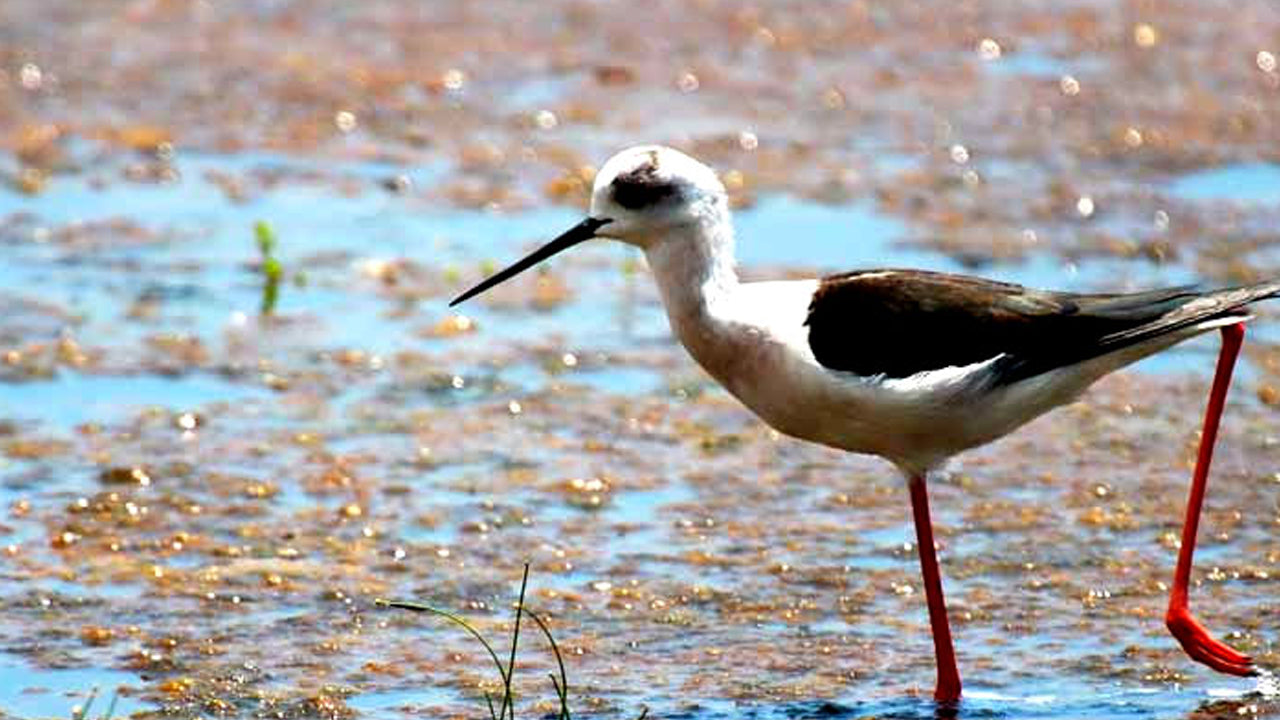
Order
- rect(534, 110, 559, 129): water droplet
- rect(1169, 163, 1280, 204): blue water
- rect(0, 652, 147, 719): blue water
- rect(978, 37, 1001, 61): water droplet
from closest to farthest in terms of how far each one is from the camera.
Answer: rect(0, 652, 147, 719): blue water, rect(1169, 163, 1280, 204): blue water, rect(534, 110, 559, 129): water droplet, rect(978, 37, 1001, 61): water droplet

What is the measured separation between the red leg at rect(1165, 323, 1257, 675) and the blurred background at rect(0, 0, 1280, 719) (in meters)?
0.07

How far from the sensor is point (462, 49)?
36.6 ft

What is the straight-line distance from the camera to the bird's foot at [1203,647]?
5992 mm

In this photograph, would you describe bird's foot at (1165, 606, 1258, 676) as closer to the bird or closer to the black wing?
the bird

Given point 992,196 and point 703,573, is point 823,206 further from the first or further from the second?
point 703,573

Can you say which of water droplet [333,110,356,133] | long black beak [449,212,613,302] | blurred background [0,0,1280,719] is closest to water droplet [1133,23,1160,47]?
blurred background [0,0,1280,719]

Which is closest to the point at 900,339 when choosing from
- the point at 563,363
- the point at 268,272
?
the point at 563,363

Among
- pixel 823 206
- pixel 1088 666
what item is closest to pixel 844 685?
pixel 1088 666

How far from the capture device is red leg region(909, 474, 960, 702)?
593cm

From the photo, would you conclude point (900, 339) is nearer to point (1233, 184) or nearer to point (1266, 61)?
point (1233, 184)

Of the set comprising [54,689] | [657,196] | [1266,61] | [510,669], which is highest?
[1266,61]

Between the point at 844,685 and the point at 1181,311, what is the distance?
1105 millimetres

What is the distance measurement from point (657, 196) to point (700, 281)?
211 mm

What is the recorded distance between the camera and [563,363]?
27.4 feet
